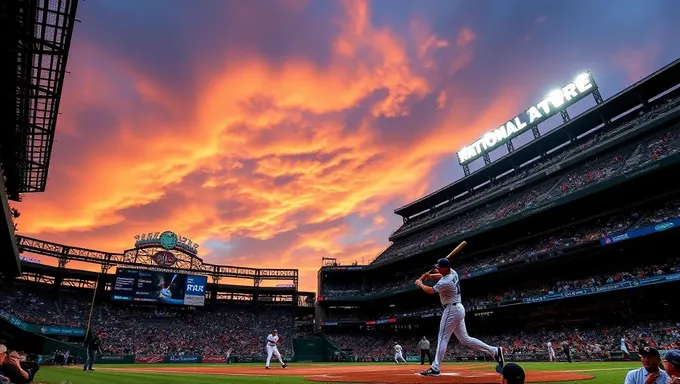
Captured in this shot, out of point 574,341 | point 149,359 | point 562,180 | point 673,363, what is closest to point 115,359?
point 149,359

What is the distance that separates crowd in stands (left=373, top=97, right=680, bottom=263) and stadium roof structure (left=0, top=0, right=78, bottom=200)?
3365 centimetres

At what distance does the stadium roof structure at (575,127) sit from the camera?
33656 mm

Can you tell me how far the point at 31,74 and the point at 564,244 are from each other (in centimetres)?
3589

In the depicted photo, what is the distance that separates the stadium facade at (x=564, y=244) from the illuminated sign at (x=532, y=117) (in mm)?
263

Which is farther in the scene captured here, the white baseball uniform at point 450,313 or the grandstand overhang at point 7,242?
the grandstand overhang at point 7,242

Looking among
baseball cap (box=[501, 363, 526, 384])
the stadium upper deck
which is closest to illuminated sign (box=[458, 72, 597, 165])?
the stadium upper deck

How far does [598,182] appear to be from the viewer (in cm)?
2884

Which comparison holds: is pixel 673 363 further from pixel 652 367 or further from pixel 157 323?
pixel 157 323

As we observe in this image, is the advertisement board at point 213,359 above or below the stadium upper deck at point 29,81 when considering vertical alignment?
below

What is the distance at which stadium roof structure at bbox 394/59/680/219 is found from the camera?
3366cm

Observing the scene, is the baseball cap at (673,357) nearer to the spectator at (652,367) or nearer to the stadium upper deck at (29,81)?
the spectator at (652,367)

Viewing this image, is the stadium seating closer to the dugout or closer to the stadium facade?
the stadium facade

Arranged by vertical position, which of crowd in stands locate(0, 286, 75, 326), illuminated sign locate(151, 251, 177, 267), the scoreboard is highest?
illuminated sign locate(151, 251, 177, 267)

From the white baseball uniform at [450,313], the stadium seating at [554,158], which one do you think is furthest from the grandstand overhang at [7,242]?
the stadium seating at [554,158]
